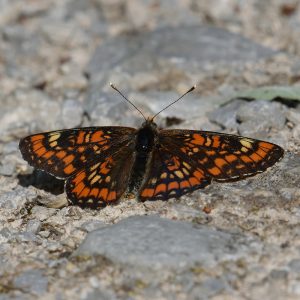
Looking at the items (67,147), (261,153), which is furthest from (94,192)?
(261,153)

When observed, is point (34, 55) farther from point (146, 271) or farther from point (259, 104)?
point (146, 271)

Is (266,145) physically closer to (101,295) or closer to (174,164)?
(174,164)

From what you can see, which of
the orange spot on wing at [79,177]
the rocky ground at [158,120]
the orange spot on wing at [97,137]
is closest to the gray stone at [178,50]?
the rocky ground at [158,120]

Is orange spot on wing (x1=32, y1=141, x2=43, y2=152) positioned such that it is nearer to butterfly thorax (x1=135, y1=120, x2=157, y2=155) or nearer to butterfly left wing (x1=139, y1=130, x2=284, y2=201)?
butterfly thorax (x1=135, y1=120, x2=157, y2=155)

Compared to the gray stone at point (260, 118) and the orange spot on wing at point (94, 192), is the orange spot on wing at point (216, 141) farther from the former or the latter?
the orange spot on wing at point (94, 192)

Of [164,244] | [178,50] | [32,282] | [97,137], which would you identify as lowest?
[32,282]
